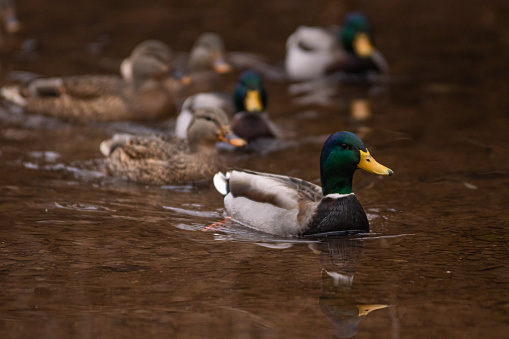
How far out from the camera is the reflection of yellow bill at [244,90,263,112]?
10977 millimetres

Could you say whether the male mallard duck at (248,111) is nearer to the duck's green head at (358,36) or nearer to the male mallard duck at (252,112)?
the male mallard duck at (252,112)

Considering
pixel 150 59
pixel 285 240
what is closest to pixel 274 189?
pixel 285 240

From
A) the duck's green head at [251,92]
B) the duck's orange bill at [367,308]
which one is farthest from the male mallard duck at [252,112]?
the duck's orange bill at [367,308]

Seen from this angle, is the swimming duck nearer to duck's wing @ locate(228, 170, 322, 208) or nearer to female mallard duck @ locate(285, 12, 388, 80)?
female mallard duck @ locate(285, 12, 388, 80)

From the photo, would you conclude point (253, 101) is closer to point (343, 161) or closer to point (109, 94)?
point (109, 94)

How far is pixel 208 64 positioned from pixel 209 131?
4333mm

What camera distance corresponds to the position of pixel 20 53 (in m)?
15.2

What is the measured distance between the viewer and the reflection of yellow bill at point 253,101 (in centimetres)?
1098

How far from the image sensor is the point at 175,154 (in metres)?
9.33

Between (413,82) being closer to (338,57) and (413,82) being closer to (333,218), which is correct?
(338,57)

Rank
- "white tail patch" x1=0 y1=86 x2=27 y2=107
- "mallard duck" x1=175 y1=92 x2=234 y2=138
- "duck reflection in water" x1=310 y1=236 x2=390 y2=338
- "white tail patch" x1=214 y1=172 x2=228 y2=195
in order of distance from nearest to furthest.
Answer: "duck reflection in water" x1=310 y1=236 x2=390 y2=338 < "white tail patch" x1=214 y1=172 x2=228 y2=195 < "mallard duck" x1=175 y1=92 x2=234 y2=138 < "white tail patch" x1=0 y1=86 x2=27 y2=107

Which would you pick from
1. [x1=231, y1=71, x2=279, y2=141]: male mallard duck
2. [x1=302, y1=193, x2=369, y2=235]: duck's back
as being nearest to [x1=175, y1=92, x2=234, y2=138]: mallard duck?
[x1=231, y1=71, x2=279, y2=141]: male mallard duck

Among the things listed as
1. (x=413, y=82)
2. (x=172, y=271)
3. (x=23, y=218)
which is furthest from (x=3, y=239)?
(x=413, y=82)

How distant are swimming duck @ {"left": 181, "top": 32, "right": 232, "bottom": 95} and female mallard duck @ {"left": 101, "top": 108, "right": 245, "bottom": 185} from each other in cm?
379
